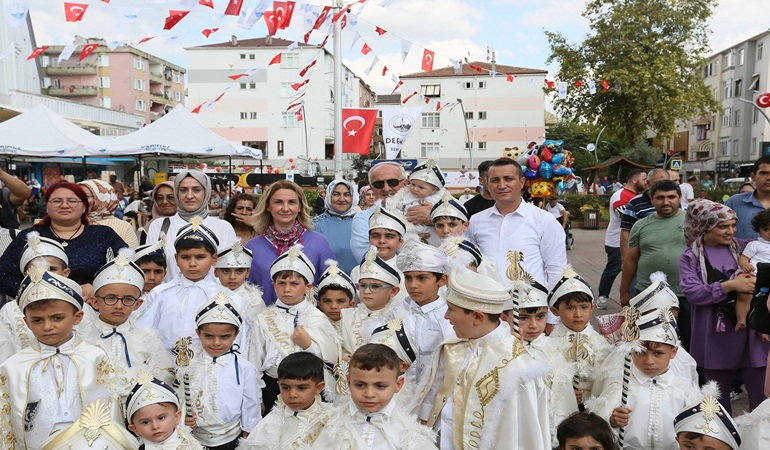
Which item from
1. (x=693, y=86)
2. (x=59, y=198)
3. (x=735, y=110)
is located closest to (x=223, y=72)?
(x=693, y=86)

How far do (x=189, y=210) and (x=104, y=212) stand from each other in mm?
993

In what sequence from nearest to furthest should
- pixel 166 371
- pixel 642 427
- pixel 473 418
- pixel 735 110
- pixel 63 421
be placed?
pixel 473 418 → pixel 63 421 → pixel 642 427 → pixel 166 371 → pixel 735 110

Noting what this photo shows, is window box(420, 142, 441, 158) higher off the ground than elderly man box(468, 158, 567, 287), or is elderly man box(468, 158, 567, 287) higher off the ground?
window box(420, 142, 441, 158)

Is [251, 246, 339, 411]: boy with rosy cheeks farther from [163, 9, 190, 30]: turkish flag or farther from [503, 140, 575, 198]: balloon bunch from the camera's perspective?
[163, 9, 190, 30]: turkish flag

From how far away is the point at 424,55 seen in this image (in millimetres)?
13828

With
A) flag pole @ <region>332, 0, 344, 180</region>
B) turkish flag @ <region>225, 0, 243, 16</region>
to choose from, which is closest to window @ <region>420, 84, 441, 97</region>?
flag pole @ <region>332, 0, 344, 180</region>

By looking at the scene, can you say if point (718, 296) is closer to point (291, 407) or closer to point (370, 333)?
point (370, 333)

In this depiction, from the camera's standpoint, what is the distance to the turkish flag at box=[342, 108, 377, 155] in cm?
1406

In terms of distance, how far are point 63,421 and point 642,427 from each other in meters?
3.44

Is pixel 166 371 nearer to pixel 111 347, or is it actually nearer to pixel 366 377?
pixel 111 347

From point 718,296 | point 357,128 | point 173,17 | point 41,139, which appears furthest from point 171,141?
point 718,296

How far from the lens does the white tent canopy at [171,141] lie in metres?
13.4

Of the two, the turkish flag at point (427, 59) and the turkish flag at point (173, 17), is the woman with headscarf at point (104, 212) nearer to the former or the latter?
the turkish flag at point (173, 17)

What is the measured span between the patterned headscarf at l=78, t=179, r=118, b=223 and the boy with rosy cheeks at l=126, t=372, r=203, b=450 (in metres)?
2.75
